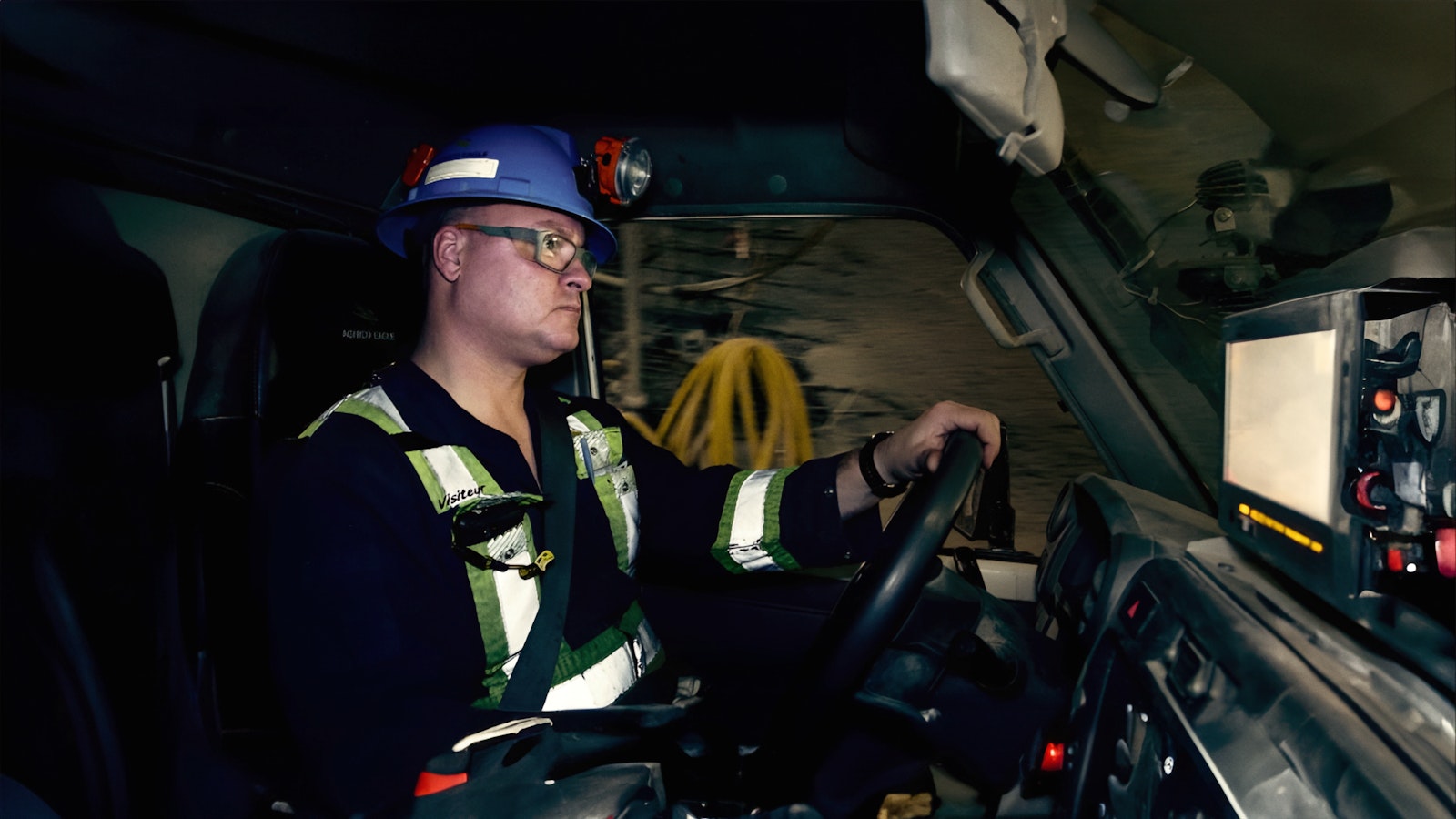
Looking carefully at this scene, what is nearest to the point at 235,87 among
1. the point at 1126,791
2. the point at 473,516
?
the point at 473,516

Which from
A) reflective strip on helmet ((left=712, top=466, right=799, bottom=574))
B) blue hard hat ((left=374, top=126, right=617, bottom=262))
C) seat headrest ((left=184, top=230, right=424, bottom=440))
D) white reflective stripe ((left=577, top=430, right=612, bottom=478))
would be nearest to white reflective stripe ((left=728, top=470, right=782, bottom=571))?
reflective strip on helmet ((left=712, top=466, right=799, bottom=574))

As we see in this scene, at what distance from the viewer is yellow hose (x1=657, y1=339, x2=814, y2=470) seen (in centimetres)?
265

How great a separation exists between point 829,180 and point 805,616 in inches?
42.4

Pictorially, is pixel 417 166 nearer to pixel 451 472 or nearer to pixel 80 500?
pixel 451 472

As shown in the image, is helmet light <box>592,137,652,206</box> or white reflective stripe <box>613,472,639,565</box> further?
helmet light <box>592,137,652,206</box>

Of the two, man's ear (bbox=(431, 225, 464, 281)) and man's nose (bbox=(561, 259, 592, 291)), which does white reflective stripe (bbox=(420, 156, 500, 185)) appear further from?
man's nose (bbox=(561, 259, 592, 291))

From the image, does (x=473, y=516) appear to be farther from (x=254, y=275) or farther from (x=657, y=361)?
(x=657, y=361)

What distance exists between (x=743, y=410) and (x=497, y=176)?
1271mm

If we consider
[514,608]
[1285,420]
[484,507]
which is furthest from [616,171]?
[1285,420]

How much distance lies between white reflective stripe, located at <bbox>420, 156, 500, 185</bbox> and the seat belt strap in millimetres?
446

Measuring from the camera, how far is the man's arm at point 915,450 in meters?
1.43

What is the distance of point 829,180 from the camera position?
2176mm

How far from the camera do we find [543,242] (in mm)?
1570

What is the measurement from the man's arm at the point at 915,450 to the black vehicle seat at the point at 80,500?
3.91ft
